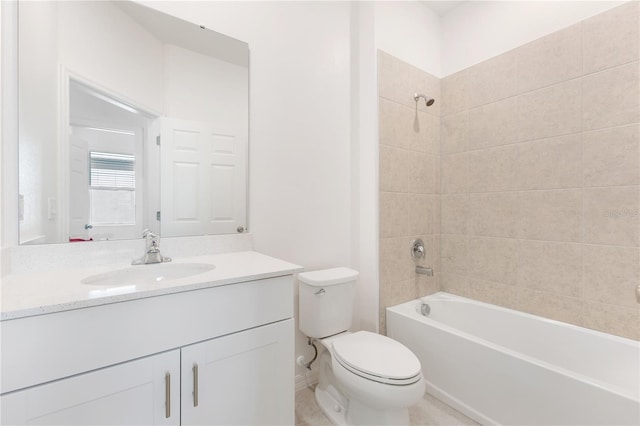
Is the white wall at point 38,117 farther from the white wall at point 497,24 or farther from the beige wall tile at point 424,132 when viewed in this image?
the white wall at point 497,24

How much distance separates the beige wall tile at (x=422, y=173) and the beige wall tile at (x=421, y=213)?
0.05 metres

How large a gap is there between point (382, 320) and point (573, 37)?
2.06 m

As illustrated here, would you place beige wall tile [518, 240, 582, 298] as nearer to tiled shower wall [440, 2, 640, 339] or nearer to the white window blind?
tiled shower wall [440, 2, 640, 339]

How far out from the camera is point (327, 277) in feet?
5.01

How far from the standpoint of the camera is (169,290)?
2.68 feet

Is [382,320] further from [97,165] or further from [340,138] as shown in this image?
[97,165]

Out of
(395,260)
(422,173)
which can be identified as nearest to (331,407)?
(395,260)

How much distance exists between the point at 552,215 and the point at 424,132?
99 centimetres

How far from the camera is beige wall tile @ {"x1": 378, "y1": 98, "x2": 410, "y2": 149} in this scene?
1.86 m

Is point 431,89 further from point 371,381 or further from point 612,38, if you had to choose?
point 371,381

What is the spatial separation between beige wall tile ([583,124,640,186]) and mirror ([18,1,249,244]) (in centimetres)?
191

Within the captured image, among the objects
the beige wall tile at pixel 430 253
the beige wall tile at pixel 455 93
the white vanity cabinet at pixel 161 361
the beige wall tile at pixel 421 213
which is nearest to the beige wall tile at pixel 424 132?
the beige wall tile at pixel 455 93

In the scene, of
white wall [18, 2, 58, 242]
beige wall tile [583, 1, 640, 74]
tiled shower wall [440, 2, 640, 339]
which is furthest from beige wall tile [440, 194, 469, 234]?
white wall [18, 2, 58, 242]

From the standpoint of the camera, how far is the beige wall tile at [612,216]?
55.2 inches
